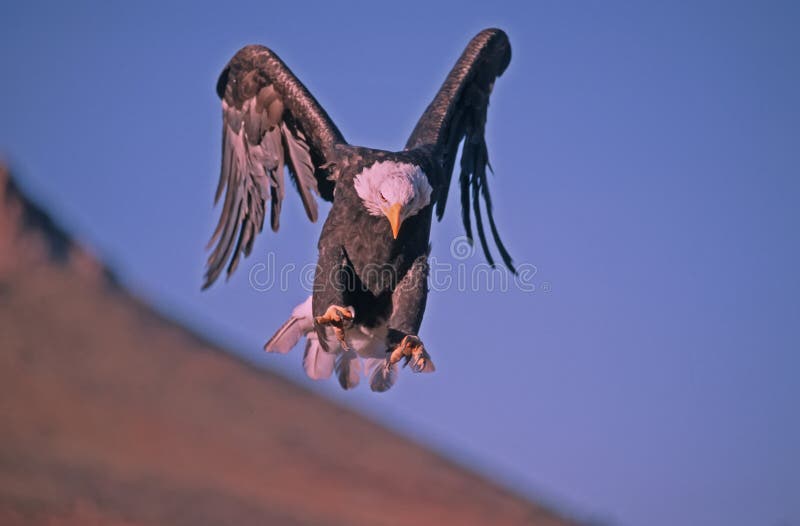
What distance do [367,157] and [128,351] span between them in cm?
3179

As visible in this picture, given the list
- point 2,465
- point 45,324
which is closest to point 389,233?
point 2,465

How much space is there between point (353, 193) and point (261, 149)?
123cm

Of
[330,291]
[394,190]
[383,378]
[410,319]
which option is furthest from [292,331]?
[394,190]

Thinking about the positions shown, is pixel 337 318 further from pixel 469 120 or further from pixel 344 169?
pixel 469 120

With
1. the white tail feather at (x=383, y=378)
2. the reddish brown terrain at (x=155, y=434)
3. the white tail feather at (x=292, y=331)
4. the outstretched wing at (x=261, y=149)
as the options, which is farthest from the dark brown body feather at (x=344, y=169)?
the reddish brown terrain at (x=155, y=434)

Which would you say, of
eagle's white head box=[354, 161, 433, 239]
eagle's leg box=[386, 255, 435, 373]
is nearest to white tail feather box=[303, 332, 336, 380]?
eagle's leg box=[386, 255, 435, 373]

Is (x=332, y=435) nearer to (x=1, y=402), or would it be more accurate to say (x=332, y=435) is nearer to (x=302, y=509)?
(x=302, y=509)

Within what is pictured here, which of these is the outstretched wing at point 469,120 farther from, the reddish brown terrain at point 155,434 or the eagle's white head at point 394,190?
the reddish brown terrain at point 155,434

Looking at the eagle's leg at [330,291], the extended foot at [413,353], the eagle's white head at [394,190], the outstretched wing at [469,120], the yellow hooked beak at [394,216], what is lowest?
the extended foot at [413,353]

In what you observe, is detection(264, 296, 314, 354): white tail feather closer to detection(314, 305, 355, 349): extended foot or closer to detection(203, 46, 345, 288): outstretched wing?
detection(203, 46, 345, 288): outstretched wing

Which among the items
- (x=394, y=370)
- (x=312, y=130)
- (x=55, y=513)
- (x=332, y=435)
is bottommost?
(x=55, y=513)

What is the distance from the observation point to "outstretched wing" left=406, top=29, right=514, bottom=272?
23.4ft

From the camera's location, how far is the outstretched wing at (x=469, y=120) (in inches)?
280

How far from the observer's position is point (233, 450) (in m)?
30.9
